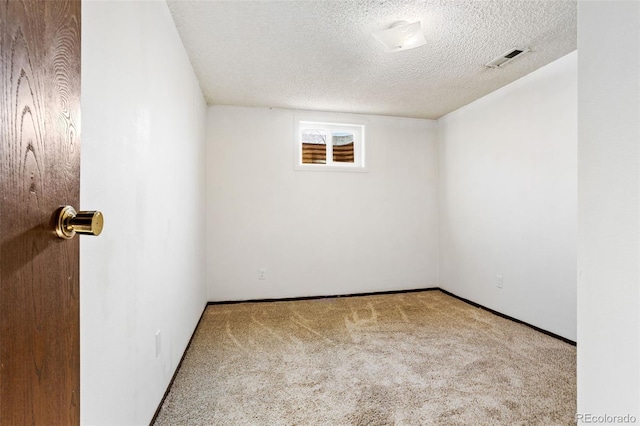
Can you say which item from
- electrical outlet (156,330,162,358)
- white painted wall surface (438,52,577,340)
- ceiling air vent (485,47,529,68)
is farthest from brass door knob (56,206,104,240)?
white painted wall surface (438,52,577,340)

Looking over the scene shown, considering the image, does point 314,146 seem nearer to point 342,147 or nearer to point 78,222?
point 342,147

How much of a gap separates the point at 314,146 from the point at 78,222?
3620 mm

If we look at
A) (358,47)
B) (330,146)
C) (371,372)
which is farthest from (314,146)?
(371,372)

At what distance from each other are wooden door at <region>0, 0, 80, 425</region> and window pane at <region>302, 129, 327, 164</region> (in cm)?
341

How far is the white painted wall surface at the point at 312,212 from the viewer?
3.70 meters

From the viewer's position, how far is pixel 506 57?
2.51 meters

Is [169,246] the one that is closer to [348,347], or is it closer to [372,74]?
[348,347]

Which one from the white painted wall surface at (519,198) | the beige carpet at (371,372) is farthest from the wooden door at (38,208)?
the white painted wall surface at (519,198)

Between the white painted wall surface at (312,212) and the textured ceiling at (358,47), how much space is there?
52 centimetres

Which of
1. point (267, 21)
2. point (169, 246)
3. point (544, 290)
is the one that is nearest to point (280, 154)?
point (267, 21)

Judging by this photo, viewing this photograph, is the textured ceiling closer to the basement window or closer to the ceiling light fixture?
the ceiling light fixture

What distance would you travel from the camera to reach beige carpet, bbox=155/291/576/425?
1.66 m

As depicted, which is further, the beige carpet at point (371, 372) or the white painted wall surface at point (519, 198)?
the white painted wall surface at point (519, 198)

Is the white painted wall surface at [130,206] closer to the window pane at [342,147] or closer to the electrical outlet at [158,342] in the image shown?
the electrical outlet at [158,342]
